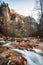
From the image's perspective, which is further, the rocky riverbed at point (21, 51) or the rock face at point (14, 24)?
the rock face at point (14, 24)

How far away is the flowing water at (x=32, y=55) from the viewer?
2.75m

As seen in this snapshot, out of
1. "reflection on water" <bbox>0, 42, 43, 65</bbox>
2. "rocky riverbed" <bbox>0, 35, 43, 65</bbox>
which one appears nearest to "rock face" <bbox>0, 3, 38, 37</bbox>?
"rocky riverbed" <bbox>0, 35, 43, 65</bbox>

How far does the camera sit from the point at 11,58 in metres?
2.71

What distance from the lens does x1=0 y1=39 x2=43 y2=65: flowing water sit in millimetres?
2754

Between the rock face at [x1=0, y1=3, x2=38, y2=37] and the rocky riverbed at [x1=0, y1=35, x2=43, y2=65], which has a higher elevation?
the rock face at [x1=0, y1=3, x2=38, y2=37]

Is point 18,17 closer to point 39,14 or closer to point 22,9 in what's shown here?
point 22,9

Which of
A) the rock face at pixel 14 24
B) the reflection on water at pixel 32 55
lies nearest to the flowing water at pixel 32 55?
the reflection on water at pixel 32 55

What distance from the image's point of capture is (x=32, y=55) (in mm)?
2816

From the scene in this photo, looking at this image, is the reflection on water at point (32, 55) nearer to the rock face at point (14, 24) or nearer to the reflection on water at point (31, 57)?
the reflection on water at point (31, 57)

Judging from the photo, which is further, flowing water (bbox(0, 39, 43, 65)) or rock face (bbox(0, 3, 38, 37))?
rock face (bbox(0, 3, 38, 37))

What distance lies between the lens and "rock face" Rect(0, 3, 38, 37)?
298 centimetres

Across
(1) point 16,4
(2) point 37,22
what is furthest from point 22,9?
(2) point 37,22

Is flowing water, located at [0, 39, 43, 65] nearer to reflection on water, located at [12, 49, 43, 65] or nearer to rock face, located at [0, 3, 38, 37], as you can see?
reflection on water, located at [12, 49, 43, 65]

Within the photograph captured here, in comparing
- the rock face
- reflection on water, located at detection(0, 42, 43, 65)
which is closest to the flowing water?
reflection on water, located at detection(0, 42, 43, 65)
